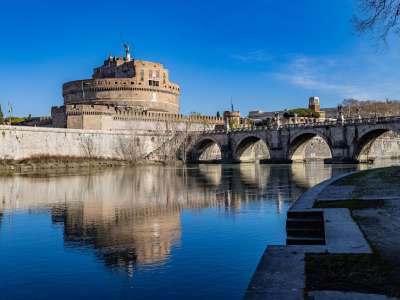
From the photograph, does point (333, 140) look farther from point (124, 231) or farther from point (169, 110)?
point (124, 231)

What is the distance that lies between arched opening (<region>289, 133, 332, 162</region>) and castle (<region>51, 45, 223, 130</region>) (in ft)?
62.1

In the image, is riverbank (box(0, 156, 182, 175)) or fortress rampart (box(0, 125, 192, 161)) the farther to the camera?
fortress rampart (box(0, 125, 192, 161))

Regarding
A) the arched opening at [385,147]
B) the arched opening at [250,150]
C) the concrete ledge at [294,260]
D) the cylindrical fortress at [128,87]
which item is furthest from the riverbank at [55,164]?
the concrete ledge at [294,260]

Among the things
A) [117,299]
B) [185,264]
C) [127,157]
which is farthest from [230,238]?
[127,157]

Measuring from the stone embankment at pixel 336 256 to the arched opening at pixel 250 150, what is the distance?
61811 mm

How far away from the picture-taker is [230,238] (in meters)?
13.3

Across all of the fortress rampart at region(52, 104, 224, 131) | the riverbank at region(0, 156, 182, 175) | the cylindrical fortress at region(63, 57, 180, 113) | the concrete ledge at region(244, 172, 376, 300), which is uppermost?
the cylindrical fortress at region(63, 57, 180, 113)

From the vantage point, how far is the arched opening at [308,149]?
67.9m

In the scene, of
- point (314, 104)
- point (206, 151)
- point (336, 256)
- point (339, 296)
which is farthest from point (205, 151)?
point (339, 296)

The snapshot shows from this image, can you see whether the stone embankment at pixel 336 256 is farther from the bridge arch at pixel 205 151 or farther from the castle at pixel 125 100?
the bridge arch at pixel 205 151

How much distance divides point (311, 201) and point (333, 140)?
159 ft

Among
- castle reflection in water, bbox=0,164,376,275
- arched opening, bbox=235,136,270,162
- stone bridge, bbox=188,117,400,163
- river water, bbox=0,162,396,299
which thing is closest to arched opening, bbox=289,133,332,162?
stone bridge, bbox=188,117,400,163

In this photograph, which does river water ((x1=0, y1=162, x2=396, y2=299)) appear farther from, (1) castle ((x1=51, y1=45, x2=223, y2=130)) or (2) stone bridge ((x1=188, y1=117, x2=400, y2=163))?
(1) castle ((x1=51, y1=45, x2=223, y2=130))

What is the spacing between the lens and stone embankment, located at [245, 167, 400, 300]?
662 centimetres
